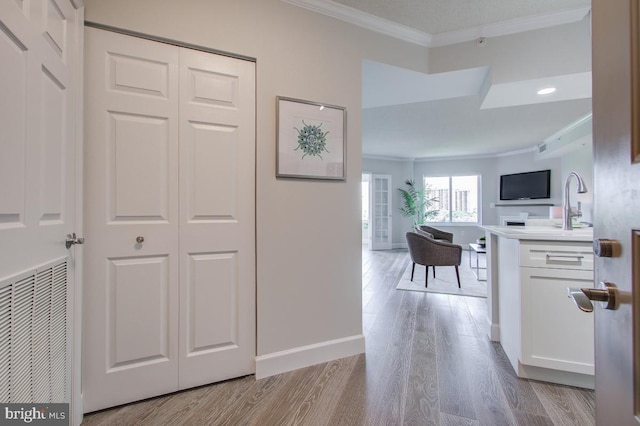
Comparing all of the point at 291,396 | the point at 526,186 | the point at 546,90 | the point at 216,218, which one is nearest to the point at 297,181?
the point at 216,218

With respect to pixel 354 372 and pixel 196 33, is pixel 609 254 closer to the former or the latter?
pixel 354 372

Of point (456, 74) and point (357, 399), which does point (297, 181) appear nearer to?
point (357, 399)

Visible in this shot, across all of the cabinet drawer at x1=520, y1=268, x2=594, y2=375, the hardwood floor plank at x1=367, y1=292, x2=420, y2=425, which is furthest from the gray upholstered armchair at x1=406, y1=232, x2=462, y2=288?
the cabinet drawer at x1=520, y1=268, x2=594, y2=375

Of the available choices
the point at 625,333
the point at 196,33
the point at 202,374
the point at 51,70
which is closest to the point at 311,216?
the point at 202,374

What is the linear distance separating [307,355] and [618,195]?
180 cm

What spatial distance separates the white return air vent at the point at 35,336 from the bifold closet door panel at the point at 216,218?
1.75ft

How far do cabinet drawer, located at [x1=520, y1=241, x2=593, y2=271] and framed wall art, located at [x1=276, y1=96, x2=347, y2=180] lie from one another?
125 cm

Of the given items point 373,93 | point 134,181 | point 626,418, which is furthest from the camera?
point 373,93

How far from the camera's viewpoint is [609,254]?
57 centimetres

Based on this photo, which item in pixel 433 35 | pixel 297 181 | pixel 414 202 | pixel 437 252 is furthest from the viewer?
pixel 414 202

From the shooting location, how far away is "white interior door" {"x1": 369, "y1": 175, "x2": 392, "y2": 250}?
7.57m

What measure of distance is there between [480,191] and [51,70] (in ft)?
27.7

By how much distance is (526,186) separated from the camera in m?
6.73

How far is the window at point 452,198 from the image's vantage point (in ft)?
25.5
